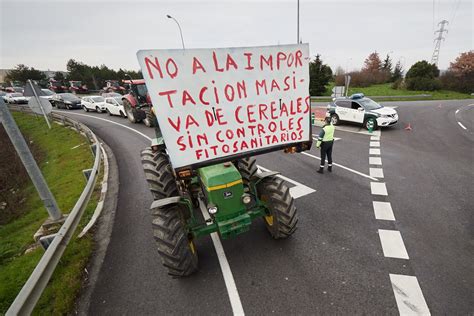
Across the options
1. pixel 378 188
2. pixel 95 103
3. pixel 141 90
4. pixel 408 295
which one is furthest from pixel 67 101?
pixel 408 295

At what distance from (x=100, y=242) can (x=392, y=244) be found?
5.66 m

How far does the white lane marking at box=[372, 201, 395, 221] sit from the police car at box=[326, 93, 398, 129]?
27.7 ft

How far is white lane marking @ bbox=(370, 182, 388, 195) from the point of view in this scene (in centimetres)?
585

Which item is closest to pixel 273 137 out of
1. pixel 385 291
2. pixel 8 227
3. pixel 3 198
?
pixel 385 291

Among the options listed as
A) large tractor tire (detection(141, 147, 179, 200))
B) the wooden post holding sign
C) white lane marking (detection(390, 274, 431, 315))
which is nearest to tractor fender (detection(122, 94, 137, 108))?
large tractor tire (detection(141, 147, 179, 200))

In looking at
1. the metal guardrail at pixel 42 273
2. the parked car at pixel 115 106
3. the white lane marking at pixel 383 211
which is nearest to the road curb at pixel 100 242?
the metal guardrail at pixel 42 273

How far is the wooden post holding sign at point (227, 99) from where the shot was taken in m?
2.58

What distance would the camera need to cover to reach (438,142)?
10266 mm

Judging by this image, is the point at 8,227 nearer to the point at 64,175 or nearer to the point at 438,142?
the point at 64,175

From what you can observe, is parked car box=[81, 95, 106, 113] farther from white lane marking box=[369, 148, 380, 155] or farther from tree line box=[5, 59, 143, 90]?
tree line box=[5, 59, 143, 90]

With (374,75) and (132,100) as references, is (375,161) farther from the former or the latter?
(374,75)

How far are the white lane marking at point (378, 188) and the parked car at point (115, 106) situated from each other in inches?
707

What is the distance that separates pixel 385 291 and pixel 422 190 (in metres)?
4.06

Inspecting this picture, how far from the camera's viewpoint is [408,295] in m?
3.13
